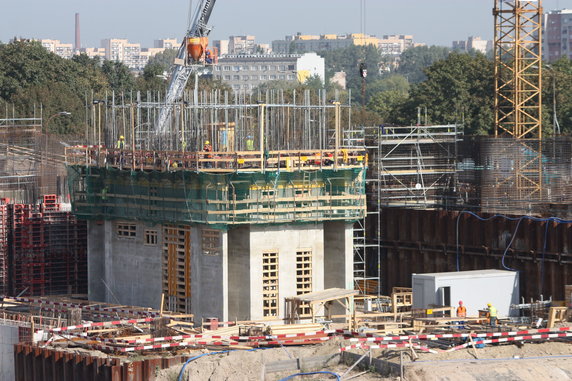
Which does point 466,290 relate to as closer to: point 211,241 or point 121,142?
point 211,241

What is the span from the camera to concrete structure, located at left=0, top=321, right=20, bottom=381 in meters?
41.5

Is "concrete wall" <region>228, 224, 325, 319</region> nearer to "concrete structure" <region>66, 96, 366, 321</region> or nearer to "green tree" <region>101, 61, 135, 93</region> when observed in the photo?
"concrete structure" <region>66, 96, 366, 321</region>

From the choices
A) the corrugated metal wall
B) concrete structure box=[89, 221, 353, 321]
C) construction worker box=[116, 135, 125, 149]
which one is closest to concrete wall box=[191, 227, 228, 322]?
concrete structure box=[89, 221, 353, 321]

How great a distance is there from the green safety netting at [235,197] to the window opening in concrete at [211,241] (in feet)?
1.53

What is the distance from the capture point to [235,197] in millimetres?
43812

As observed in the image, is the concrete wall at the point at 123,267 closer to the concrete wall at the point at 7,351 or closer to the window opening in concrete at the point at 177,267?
the window opening in concrete at the point at 177,267

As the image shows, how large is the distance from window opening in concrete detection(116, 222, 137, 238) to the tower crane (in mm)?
16178

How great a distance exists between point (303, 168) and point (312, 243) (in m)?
2.41

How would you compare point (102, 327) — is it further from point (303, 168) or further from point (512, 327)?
point (512, 327)

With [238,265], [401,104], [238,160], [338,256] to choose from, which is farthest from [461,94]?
[238,160]

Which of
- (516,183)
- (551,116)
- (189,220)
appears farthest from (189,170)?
(551,116)

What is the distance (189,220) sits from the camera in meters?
44.5

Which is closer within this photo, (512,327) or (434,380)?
(434,380)

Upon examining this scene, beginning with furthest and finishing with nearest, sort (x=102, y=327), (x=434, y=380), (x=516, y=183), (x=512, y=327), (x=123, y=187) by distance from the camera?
(x=516, y=183) < (x=123, y=187) < (x=102, y=327) < (x=512, y=327) < (x=434, y=380)
